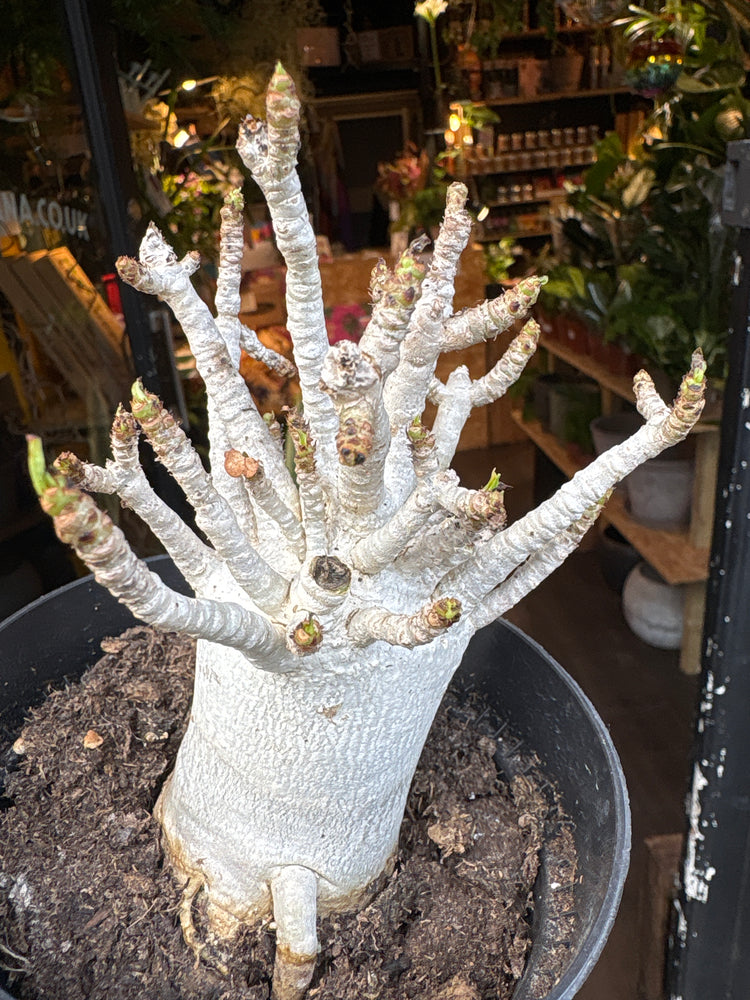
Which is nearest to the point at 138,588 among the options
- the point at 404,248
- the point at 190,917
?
the point at 190,917

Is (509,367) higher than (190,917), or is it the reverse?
(509,367)

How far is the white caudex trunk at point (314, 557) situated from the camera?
45cm

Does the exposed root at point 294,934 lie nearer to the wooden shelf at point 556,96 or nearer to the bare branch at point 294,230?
the bare branch at point 294,230

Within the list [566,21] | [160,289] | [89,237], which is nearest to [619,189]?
[89,237]

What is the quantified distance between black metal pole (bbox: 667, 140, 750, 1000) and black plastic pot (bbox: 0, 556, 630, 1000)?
131 mm

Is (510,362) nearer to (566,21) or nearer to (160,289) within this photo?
(160,289)

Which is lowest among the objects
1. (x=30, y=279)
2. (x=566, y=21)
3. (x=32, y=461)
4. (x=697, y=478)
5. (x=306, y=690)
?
(x=697, y=478)

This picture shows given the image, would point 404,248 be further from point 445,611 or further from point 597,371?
point 445,611

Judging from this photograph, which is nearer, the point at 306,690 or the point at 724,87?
the point at 306,690

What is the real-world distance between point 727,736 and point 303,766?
1.29ft

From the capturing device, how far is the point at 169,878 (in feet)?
2.27

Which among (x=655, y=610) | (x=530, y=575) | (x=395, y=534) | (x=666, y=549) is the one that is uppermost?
(x=395, y=534)

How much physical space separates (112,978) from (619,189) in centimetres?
210

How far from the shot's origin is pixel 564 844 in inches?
27.3
